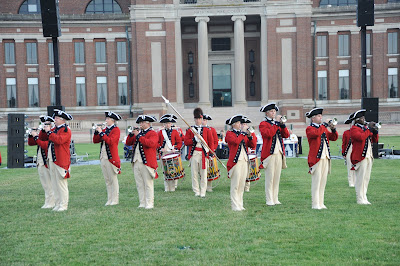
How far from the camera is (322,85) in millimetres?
52969

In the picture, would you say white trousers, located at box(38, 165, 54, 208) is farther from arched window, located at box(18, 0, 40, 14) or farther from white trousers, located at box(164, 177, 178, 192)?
arched window, located at box(18, 0, 40, 14)

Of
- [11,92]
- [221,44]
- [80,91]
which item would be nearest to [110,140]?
[80,91]

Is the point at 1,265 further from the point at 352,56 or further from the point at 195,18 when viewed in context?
the point at 352,56

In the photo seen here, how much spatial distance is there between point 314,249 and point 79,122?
1644 inches

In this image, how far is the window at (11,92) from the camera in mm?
53312

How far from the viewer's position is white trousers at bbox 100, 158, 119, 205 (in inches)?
466

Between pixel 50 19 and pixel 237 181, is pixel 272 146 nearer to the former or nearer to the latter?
pixel 237 181

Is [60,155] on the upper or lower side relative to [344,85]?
lower

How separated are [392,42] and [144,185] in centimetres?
4640

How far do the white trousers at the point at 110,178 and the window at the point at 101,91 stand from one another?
42813 millimetres

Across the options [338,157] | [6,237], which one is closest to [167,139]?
[6,237]

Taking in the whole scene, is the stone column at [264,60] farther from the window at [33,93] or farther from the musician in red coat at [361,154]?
the musician in red coat at [361,154]

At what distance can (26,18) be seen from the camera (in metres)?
52.2

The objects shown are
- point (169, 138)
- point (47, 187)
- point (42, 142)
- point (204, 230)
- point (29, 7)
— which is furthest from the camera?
point (29, 7)
